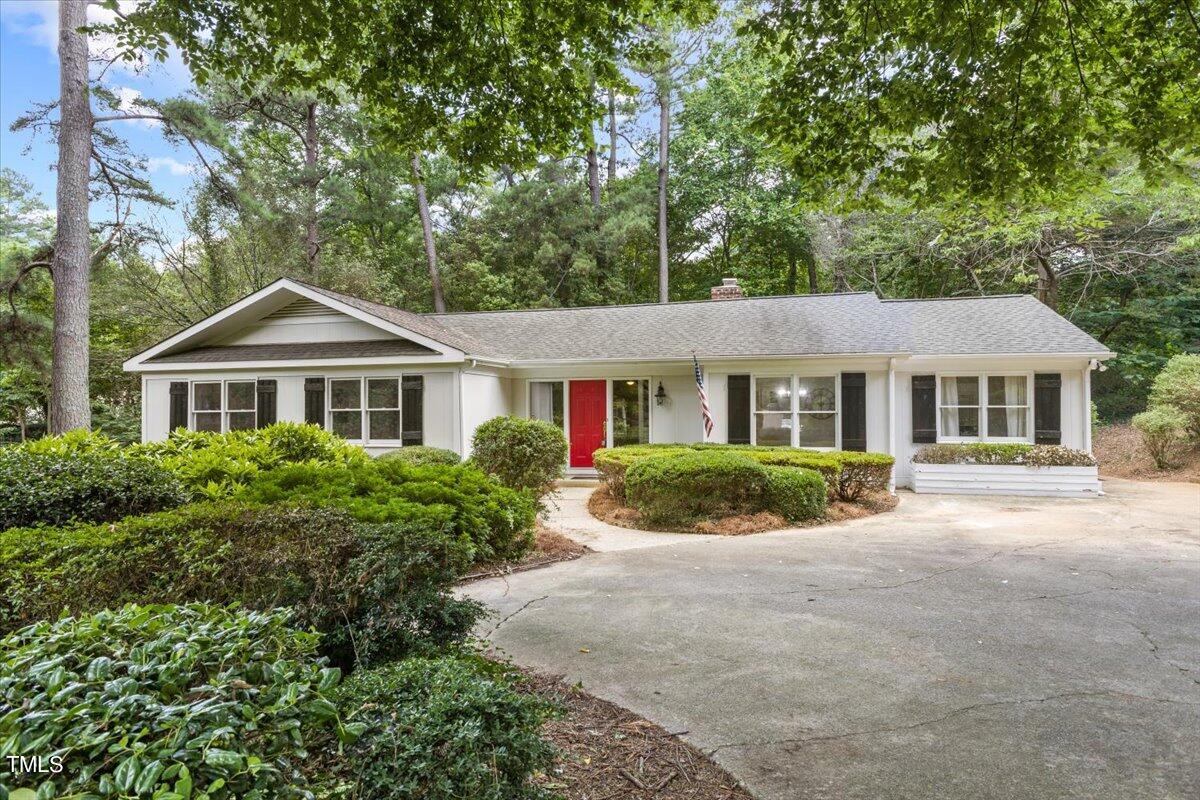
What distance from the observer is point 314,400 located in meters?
13.0

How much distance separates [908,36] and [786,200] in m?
19.3

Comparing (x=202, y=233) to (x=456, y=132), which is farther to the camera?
(x=202, y=233)

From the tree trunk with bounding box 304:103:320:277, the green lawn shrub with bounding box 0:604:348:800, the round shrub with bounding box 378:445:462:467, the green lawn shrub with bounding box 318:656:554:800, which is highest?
the tree trunk with bounding box 304:103:320:277

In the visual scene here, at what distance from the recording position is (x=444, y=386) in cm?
1241

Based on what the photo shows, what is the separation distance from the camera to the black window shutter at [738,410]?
12.9 m

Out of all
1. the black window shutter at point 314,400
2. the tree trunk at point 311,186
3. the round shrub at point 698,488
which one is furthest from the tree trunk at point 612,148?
the round shrub at point 698,488

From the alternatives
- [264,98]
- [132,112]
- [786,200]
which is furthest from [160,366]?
[786,200]

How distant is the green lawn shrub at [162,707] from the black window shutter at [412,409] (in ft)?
35.1

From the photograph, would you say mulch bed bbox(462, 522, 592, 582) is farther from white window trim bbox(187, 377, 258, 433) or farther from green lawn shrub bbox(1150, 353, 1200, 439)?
green lawn shrub bbox(1150, 353, 1200, 439)

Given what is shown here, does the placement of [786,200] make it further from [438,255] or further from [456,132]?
[456,132]

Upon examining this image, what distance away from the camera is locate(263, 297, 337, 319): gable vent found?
13500 mm

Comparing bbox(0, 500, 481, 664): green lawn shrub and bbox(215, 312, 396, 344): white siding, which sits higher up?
bbox(215, 312, 396, 344): white siding

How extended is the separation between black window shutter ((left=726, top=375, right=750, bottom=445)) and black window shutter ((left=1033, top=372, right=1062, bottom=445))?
19.0ft

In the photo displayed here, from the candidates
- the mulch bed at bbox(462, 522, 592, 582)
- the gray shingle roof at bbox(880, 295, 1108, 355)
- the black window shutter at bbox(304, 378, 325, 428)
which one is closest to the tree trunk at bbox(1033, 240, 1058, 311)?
the gray shingle roof at bbox(880, 295, 1108, 355)
